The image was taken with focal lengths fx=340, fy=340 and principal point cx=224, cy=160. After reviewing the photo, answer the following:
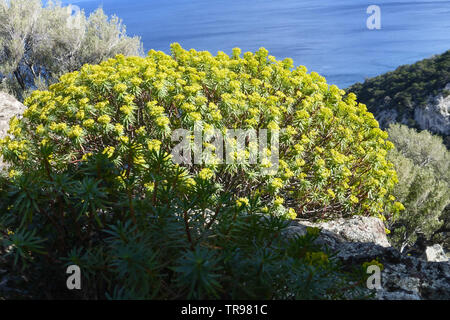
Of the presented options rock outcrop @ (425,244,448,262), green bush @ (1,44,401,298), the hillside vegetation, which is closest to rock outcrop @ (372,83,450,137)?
the hillside vegetation

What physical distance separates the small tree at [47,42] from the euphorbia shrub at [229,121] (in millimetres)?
11223

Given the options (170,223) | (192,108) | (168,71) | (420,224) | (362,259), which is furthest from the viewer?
(420,224)

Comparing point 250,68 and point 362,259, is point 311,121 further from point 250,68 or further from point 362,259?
point 362,259

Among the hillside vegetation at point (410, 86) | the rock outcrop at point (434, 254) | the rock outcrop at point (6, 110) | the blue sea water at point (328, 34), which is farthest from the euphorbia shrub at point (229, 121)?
the blue sea water at point (328, 34)

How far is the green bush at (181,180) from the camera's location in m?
1.24

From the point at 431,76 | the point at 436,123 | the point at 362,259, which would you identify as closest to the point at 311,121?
the point at 362,259

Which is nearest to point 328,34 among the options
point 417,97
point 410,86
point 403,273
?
point 410,86

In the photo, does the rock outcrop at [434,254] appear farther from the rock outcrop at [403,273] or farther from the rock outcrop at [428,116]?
the rock outcrop at [428,116]

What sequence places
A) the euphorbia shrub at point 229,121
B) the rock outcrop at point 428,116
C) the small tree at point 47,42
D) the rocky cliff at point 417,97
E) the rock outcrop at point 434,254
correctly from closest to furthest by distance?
the euphorbia shrub at point 229,121 < the rock outcrop at point 434,254 < the small tree at point 47,42 < the rock outcrop at point 428,116 < the rocky cliff at point 417,97

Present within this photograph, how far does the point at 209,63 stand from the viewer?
206 inches

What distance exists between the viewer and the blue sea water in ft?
311

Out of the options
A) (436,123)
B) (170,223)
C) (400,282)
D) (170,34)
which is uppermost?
(170,34)

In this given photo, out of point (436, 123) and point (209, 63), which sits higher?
point (436, 123)

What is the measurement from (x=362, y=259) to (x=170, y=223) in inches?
60.8
